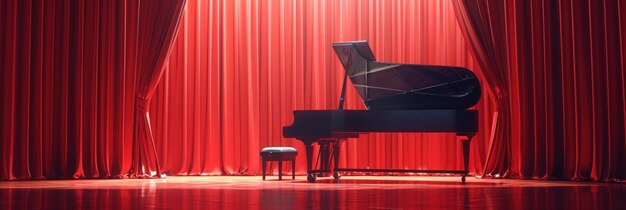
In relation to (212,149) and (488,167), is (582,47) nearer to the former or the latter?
(488,167)

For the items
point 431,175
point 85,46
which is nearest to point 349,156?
point 431,175

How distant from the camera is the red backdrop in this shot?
288 inches

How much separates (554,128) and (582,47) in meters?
0.81

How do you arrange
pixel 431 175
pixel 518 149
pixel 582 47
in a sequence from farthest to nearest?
pixel 431 175, pixel 518 149, pixel 582 47

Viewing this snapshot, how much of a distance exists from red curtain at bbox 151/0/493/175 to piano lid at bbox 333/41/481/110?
1727 millimetres

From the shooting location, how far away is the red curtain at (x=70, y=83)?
7.90m

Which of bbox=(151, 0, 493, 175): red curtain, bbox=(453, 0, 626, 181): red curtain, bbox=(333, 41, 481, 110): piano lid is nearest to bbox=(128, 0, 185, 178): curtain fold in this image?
bbox=(151, 0, 493, 175): red curtain

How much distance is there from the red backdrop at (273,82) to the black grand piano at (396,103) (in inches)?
40.1

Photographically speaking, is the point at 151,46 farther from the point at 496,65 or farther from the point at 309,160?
the point at 496,65

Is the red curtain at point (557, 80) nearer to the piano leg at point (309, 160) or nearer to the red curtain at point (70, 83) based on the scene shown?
the piano leg at point (309, 160)

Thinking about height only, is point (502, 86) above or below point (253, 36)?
below

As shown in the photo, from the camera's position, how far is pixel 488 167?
26.5 ft

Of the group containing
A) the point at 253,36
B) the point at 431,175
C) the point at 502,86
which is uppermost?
the point at 253,36

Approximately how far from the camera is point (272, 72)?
905cm
